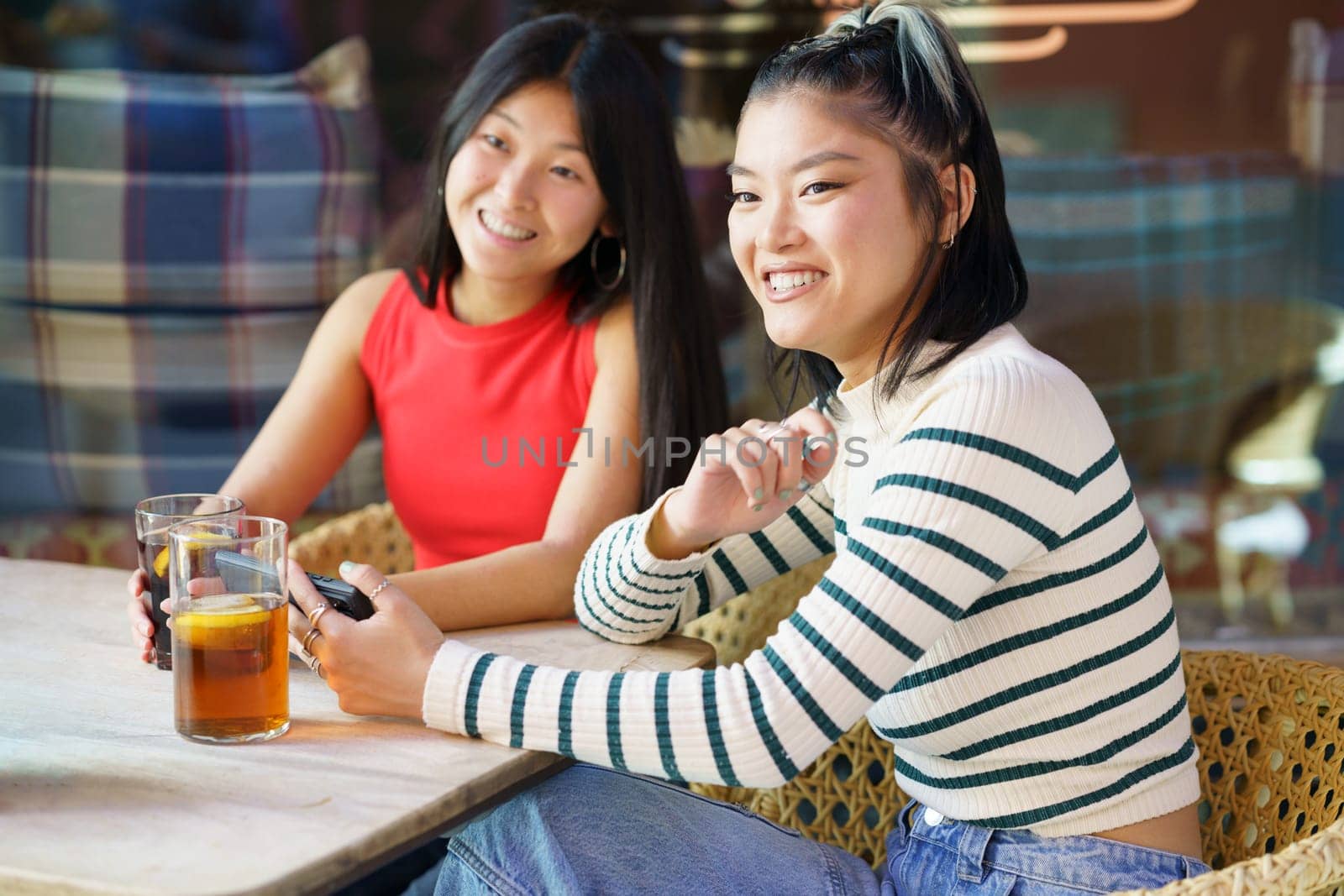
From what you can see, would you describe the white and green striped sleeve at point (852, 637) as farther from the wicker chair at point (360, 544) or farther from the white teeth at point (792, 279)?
the wicker chair at point (360, 544)

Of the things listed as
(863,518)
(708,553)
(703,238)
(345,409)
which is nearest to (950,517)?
(863,518)

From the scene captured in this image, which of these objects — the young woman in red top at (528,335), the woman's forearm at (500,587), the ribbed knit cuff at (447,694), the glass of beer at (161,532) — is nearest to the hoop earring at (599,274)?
the young woman in red top at (528,335)

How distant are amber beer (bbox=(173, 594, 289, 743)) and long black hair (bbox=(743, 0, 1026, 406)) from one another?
0.53 m

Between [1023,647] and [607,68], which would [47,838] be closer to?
[1023,647]

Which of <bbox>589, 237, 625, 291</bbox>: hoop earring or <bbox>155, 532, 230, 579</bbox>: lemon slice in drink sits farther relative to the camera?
<bbox>589, 237, 625, 291</bbox>: hoop earring

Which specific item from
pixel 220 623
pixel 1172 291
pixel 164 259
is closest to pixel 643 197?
pixel 220 623

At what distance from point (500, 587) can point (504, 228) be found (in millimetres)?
487

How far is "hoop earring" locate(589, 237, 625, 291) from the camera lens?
1.67m

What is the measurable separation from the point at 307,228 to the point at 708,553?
1663 millimetres

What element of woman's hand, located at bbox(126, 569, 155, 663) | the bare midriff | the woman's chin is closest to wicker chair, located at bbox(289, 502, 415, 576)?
woman's hand, located at bbox(126, 569, 155, 663)

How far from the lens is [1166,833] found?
3.69 ft

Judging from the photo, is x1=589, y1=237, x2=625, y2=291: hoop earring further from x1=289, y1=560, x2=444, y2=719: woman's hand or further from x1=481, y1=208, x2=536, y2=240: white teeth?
x1=289, y1=560, x2=444, y2=719: woman's hand

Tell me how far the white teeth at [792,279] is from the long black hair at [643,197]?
0.41 meters

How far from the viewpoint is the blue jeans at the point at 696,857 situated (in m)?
1.09
